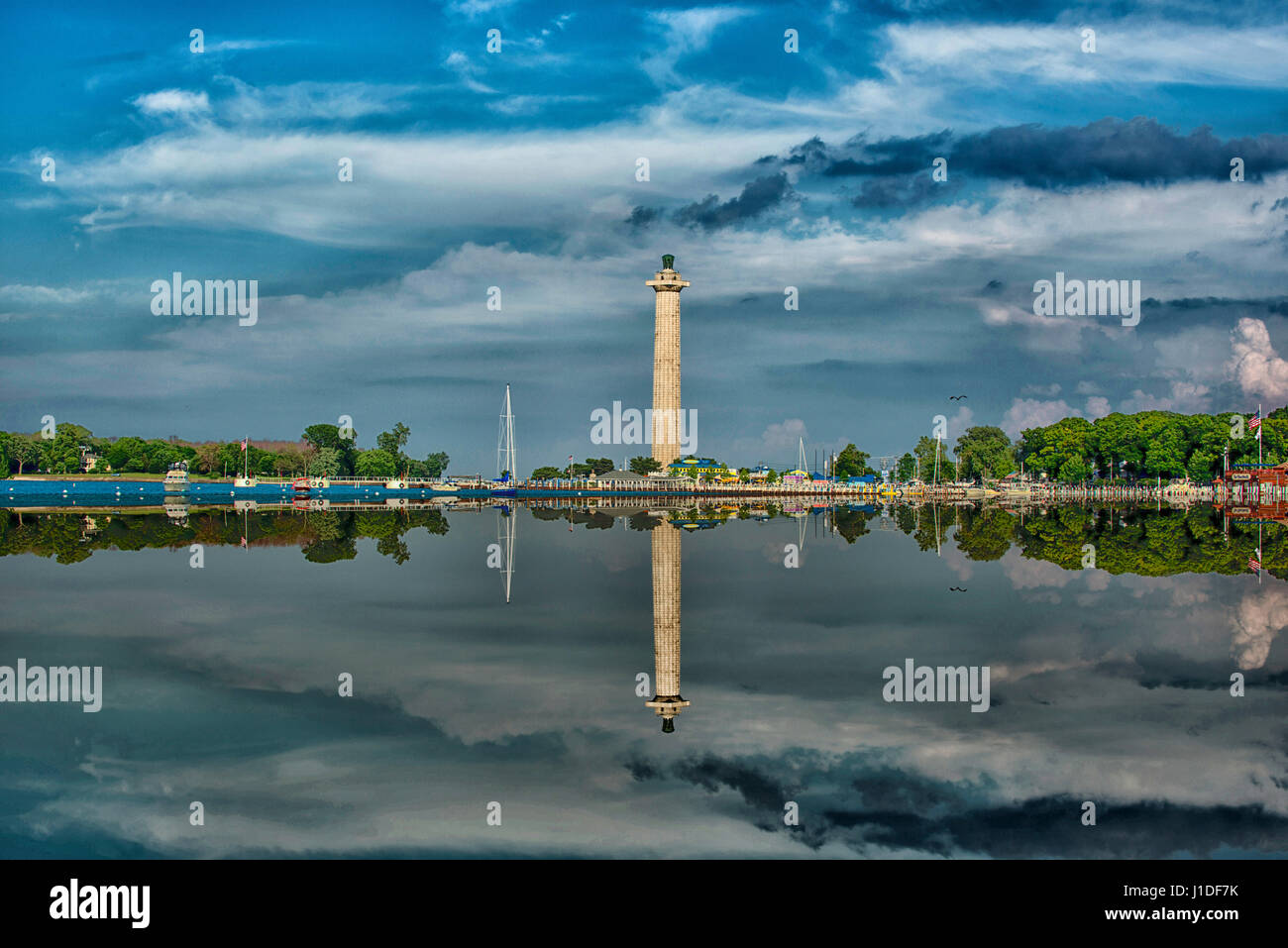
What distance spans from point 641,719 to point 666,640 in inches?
261

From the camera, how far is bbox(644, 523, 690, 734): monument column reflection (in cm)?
1530

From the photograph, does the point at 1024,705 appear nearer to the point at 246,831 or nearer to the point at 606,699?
the point at 606,699

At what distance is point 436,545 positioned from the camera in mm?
46094

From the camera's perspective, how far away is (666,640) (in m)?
20.9

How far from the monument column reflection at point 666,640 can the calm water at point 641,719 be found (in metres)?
0.12

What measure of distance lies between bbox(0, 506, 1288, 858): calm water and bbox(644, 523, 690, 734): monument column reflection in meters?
0.12

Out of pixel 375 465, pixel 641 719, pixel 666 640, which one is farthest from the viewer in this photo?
pixel 375 465

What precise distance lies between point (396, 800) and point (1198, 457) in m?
162

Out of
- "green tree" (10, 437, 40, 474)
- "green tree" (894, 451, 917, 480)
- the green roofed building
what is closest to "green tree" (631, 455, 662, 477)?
the green roofed building

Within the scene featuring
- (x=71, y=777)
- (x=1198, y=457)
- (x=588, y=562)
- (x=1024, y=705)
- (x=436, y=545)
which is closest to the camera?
(x=71, y=777)

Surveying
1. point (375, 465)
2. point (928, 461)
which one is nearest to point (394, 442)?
point (375, 465)

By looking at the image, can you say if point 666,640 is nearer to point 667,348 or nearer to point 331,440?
point 667,348

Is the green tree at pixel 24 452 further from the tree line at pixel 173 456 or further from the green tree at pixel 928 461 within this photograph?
the green tree at pixel 928 461
